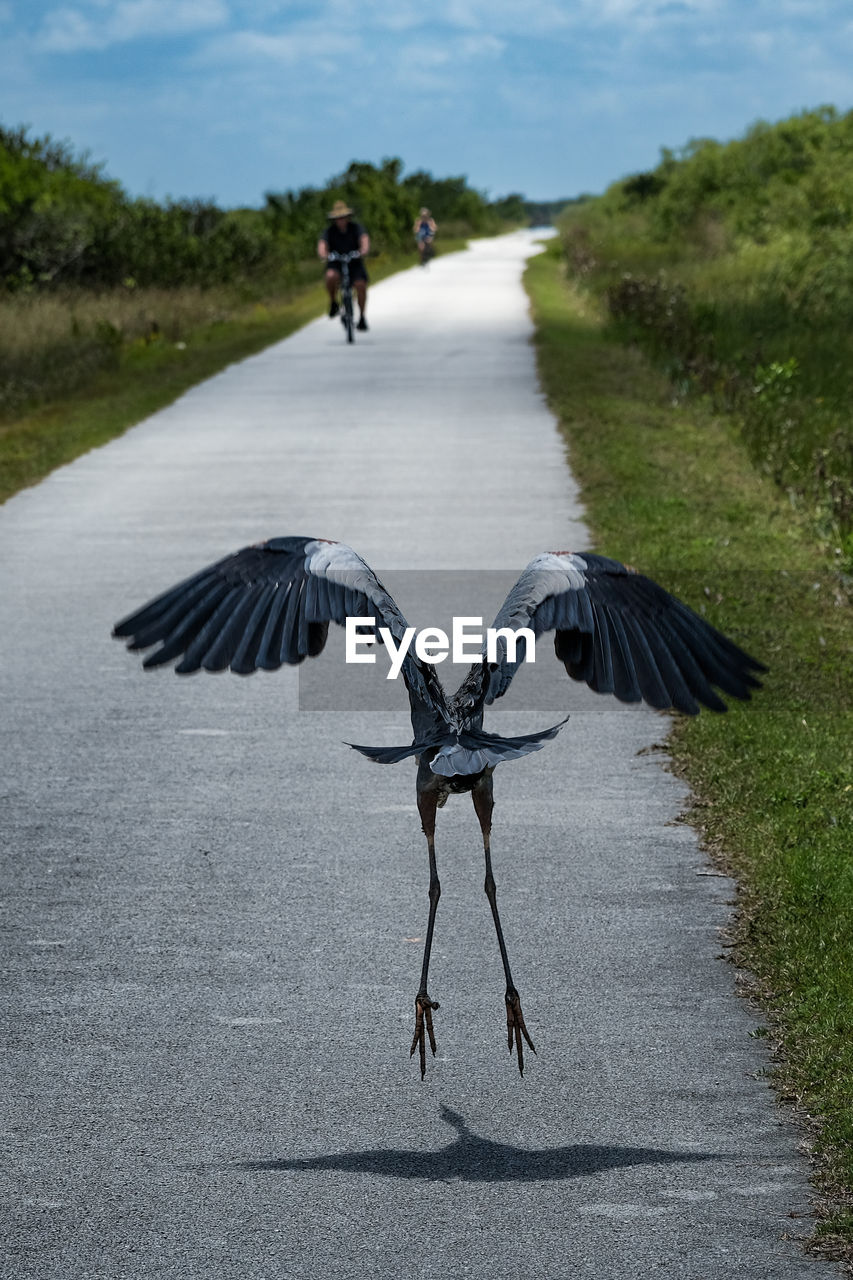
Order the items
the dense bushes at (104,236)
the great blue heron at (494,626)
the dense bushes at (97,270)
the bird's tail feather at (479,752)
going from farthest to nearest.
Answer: the dense bushes at (104,236) < the dense bushes at (97,270) < the great blue heron at (494,626) < the bird's tail feather at (479,752)

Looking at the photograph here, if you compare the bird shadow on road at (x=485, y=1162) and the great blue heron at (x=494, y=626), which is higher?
the great blue heron at (x=494, y=626)

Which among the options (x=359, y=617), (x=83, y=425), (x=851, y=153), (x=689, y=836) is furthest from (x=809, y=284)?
(x=359, y=617)

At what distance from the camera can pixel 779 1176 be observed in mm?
4176

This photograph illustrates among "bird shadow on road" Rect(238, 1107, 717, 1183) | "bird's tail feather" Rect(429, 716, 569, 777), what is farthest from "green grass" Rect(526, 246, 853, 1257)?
"bird's tail feather" Rect(429, 716, 569, 777)

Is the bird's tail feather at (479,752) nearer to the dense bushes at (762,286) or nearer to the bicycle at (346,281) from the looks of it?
the dense bushes at (762,286)

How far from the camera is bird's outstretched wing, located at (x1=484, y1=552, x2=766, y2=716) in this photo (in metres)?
4.66

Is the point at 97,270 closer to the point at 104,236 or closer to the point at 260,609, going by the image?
the point at 104,236

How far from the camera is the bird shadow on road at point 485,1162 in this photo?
166 inches

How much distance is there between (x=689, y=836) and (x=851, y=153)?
46.4 metres

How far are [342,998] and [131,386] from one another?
1777cm

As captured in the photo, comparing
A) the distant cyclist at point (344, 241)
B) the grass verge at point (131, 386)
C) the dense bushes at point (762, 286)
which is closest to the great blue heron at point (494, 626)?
the dense bushes at point (762, 286)

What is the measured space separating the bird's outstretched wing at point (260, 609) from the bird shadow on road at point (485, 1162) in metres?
1.23

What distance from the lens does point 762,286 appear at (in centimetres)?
3225

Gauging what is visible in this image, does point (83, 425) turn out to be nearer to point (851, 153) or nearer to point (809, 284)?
point (809, 284)
